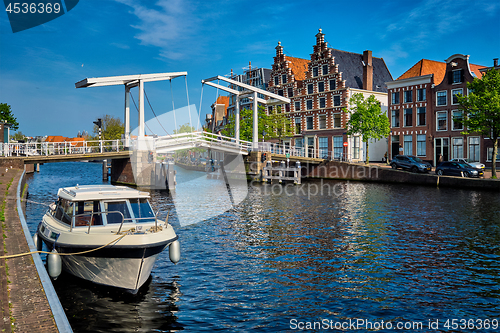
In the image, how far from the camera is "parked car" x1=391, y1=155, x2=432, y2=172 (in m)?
36.2

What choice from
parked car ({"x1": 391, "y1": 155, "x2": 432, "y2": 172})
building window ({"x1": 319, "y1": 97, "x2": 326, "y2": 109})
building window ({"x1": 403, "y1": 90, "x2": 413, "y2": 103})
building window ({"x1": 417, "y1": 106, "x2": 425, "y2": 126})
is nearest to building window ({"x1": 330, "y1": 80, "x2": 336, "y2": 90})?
building window ({"x1": 319, "y1": 97, "x2": 326, "y2": 109})

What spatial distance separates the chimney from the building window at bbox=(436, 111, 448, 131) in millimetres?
11918

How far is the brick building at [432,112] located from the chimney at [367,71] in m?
5.63

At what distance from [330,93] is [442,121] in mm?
14474

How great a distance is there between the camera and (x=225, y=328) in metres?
7.81

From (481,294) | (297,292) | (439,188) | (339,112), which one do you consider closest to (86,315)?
(297,292)

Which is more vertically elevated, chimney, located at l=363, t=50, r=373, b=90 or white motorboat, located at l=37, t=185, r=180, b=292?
chimney, located at l=363, t=50, r=373, b=90

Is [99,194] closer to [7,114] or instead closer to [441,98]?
[441,98]

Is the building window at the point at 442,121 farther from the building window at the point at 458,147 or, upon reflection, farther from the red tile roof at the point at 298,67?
the red tile roof at the point at 298,67

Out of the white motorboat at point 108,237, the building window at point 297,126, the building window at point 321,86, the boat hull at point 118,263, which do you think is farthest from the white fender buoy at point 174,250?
the building window at point 297,126

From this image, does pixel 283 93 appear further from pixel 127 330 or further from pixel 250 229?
pixel 127 330

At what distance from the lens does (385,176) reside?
1478 inches

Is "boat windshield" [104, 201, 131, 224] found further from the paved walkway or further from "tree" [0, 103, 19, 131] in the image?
"tree" [0, 103, 19, 131]

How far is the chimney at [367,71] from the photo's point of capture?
51.7 metres
